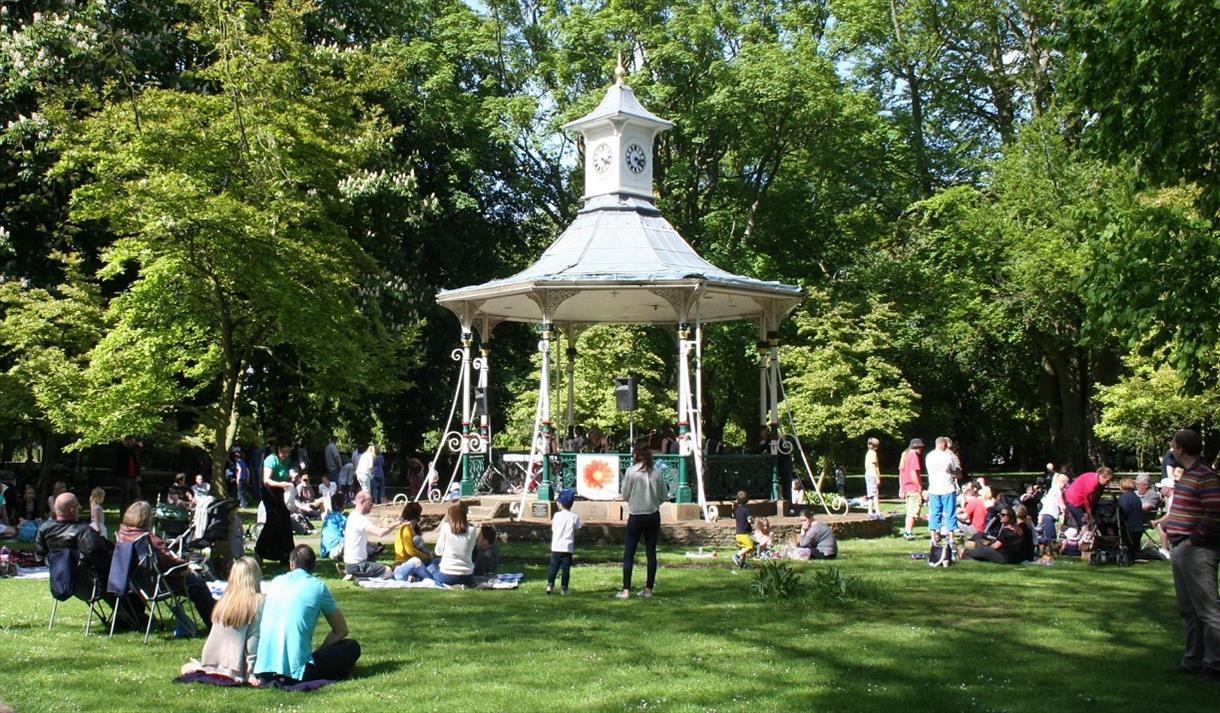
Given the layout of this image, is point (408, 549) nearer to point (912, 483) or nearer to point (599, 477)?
point (599, 477)

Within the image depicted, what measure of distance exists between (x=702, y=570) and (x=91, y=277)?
1465 centimetres

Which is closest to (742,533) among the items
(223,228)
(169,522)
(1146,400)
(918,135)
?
(169,522)

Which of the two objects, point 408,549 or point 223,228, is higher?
point 223,228

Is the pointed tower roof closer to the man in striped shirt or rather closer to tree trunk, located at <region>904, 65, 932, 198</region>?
the man in striped shirt

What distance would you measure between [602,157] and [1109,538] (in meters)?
11.4

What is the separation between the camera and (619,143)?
22469 millimetres

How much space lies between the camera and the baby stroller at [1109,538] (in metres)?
16.2

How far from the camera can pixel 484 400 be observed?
2189 cm

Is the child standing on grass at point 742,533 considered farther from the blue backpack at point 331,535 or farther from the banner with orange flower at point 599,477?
the blue backpack at point 331,535

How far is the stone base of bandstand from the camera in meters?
18.7

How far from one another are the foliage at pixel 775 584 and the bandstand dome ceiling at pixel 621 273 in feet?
24.1

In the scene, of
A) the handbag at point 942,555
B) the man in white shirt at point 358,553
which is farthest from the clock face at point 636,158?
the man in white shirt at point 358,553

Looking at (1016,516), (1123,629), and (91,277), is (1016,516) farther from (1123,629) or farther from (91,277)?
(91,277)

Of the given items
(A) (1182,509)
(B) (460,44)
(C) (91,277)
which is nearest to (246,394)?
(C) (91,277)
